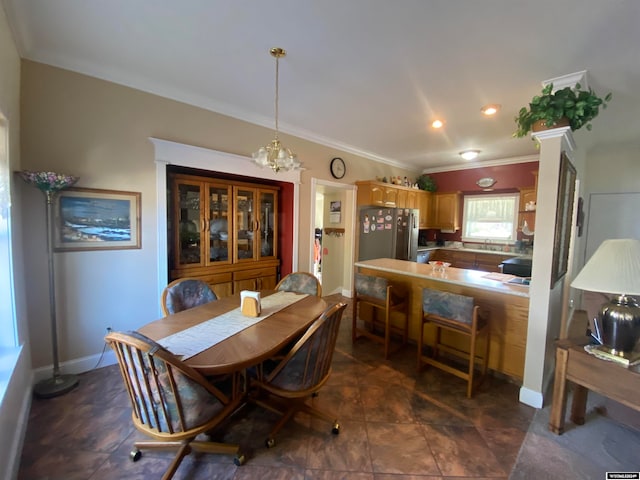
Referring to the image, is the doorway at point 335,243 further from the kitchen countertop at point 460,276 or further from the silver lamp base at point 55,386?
the silver lamp base at point 55,386

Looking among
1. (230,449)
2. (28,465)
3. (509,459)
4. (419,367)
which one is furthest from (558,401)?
(28,465)

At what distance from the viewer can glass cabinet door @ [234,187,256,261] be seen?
3.42 metres

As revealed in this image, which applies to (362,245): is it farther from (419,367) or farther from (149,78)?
(149,78)

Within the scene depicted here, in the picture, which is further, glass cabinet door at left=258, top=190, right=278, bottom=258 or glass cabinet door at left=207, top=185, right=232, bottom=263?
glass cabinet door at left=258, top=190, right=278, bottom=258

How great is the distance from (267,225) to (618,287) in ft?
11.0

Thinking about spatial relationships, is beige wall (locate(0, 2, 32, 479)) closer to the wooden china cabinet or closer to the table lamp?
the wooden china cabinet

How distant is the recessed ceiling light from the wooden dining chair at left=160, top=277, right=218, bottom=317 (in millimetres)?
3307

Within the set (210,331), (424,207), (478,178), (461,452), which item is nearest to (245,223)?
(210,331)

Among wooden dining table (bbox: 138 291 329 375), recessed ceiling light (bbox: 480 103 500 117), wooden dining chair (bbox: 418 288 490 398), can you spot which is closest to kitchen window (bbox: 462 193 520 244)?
recessed ceiling light (bbox: 480 103 500 117)

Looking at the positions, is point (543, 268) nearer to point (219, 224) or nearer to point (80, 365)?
point (219, 224)

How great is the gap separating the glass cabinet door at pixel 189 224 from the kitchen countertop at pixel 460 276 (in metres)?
1.97

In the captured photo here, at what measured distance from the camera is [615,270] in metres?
1.53

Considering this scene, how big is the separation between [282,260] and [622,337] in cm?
331

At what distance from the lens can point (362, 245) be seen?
15.8ft
